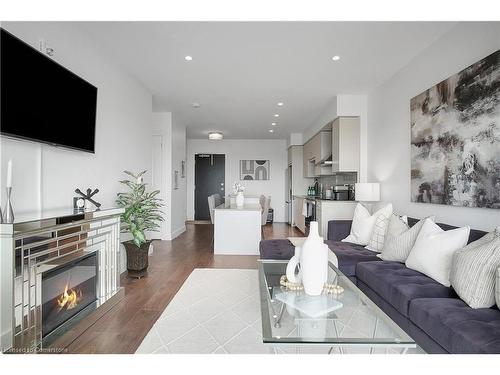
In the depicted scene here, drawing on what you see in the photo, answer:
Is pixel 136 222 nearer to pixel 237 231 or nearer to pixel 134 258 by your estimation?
pixel 134 258

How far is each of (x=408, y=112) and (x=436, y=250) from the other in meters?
2.05

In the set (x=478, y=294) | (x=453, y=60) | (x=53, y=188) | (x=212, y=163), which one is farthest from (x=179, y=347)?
(x=212, y=163)

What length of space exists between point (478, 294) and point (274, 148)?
25.8ft

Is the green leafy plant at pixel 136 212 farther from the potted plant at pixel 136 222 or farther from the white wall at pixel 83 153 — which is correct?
the white wall at pixel 83 153

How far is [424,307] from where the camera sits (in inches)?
69.2

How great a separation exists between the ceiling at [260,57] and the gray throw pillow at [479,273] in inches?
82.1

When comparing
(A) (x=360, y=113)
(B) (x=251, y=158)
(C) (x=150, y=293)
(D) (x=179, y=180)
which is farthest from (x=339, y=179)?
(C) (x=150, y=293)

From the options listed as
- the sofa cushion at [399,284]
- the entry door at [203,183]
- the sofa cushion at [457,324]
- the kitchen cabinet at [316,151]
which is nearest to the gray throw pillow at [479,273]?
the sofa cushion at [457,324]

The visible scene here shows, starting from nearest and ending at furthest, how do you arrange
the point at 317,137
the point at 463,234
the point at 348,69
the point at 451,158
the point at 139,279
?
the point at 463,234 → the point at 451,158 → the point at 139,279 → the point at 348,69 → the point at 317,137

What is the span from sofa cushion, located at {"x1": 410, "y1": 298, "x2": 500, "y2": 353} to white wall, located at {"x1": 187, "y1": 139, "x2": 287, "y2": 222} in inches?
293

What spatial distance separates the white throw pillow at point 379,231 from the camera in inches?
125

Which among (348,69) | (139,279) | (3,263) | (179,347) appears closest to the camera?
(3,263)
